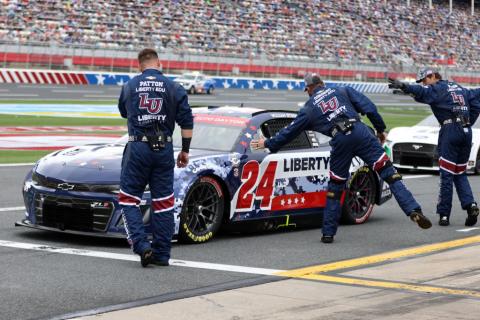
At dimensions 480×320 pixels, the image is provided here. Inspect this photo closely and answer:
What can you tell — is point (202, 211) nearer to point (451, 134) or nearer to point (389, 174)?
point (389, 174)

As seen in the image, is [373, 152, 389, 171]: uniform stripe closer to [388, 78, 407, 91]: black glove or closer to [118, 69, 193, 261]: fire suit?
[388, 78, 407, 91]: black glove

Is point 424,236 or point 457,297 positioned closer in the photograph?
point 457,297

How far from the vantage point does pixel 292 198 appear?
33.9 ft

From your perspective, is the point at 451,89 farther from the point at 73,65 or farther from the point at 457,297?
the point at 73,65

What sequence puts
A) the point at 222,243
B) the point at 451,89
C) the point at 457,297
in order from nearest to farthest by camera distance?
the point at 457,297, the point at 222,243, the point at 451,89

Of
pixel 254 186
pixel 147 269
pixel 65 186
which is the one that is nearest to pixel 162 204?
pixel 147 269

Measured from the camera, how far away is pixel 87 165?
9016 millimetres

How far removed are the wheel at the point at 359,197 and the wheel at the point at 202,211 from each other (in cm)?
207

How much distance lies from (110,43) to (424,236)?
1493 inches

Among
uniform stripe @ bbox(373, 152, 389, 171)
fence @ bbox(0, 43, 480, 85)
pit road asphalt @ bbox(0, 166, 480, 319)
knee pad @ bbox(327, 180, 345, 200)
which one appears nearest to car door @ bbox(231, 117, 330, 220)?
pit road asphalt @ bbox(0, 166, 480, 319)

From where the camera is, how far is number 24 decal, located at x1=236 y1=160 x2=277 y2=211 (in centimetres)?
973

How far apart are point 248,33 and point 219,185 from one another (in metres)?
47.4

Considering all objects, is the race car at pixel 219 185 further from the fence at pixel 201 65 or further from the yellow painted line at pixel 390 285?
the fence at pixel 201 65

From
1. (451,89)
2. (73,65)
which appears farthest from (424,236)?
(73,65)
